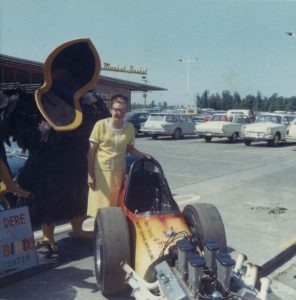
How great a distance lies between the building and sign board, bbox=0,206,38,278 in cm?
137

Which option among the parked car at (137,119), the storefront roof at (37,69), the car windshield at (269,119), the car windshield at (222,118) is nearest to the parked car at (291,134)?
the car windshield at (269,119)

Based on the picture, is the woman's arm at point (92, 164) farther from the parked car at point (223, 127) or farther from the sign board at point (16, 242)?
the parked car at point (223, 127)

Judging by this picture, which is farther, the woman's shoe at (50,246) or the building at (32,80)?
the building at (32,80)

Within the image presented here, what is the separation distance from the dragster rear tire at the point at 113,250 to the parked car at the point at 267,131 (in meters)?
16.2

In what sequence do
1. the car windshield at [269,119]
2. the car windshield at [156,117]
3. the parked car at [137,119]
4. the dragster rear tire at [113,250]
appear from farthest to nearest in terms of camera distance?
the parked car at [137,119]
the car windshield at [156,117]
the car windshield at [269,119]
the dragster rear tire at [113,250]

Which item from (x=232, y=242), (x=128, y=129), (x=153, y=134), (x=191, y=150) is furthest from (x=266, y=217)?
(x=153, y=134)

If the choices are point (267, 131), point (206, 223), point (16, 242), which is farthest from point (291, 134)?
point (16, 242)

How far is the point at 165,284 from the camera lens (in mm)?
2957

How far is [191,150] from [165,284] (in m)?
14.2

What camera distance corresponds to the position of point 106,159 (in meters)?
4.26

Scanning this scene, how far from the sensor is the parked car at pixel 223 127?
68.2 feet

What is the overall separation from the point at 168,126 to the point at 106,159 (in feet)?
61.7

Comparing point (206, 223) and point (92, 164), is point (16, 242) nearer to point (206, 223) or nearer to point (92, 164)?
point (92, 164)

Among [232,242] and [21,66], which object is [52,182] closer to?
[232,242]
